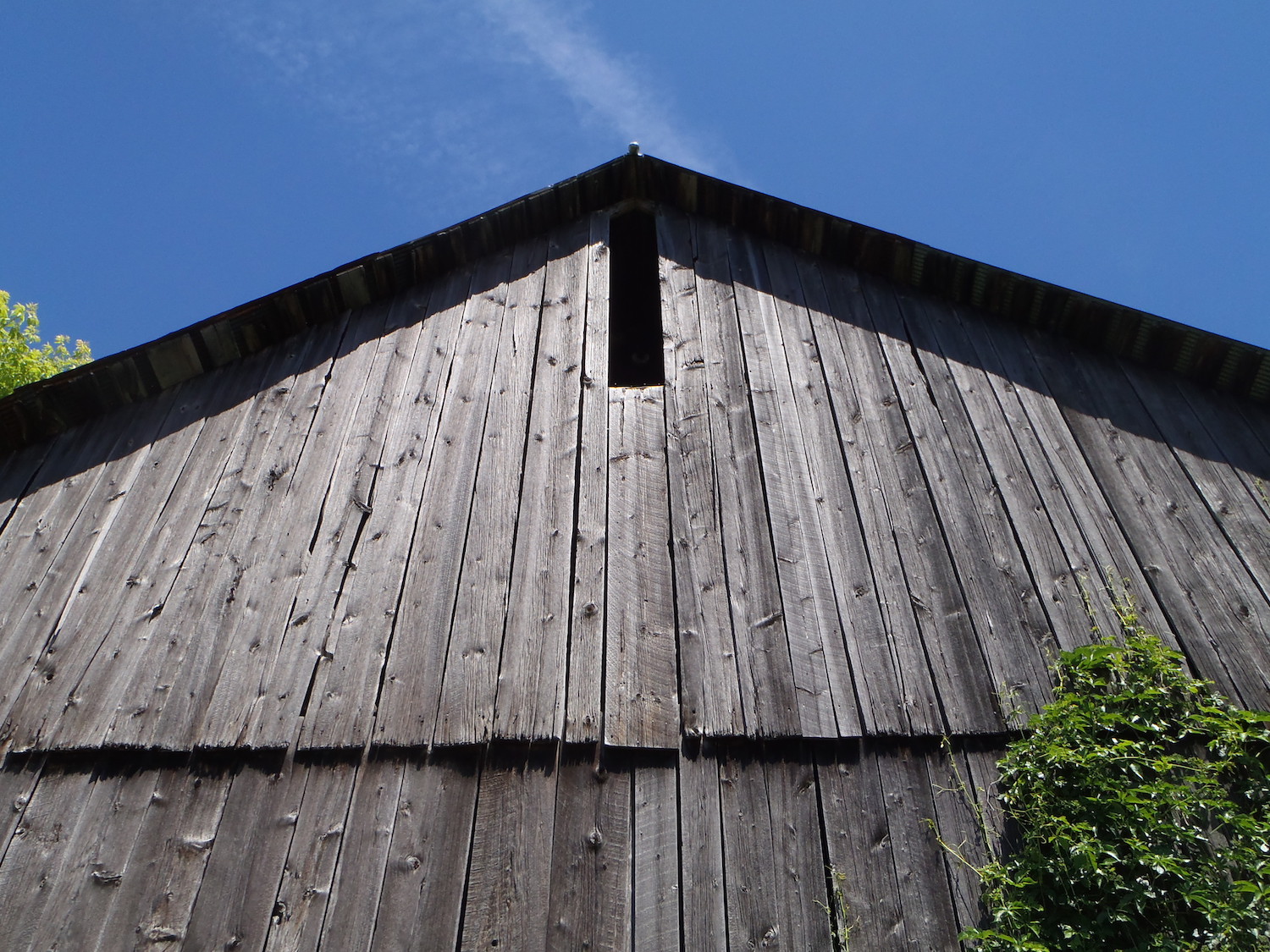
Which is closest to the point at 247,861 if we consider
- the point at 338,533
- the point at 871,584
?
the point at 338,533

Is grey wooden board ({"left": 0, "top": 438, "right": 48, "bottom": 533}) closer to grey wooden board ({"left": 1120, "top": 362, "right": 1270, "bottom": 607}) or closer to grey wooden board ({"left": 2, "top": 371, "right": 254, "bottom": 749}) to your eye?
grey wooden board ({"left": 2, "top": 371, "right": 254, "bottom": 749})

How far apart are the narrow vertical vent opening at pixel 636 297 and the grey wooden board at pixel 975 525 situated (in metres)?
1.71

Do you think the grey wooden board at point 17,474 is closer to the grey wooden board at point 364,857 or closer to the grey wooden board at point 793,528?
the grey wooden board at point 364,857

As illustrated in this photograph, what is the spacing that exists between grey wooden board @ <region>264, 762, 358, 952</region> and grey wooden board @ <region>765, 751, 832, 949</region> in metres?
1.43

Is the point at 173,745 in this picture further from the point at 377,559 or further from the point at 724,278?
the point at 724,278

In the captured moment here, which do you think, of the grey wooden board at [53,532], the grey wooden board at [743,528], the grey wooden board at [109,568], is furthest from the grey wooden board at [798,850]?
the grey wooden board at [53,532]

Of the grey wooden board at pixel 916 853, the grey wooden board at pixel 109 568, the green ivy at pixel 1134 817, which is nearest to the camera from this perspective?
the green ivy at pixel 1134 817

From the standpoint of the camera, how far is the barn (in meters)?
3.08

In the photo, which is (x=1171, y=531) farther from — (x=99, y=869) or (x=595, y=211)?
(x=99, y=869)

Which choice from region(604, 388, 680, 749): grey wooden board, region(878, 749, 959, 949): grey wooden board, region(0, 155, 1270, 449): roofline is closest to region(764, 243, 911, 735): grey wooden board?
region(878, 749, 959, 949): grey wooden board

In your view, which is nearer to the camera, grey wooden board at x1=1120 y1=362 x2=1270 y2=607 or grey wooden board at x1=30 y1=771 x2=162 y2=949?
grey wooden board at x1=30 y1=771 x2=162 y2=949

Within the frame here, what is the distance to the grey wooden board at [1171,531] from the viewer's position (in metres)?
3.63

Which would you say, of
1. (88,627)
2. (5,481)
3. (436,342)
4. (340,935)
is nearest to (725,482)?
(436,342)

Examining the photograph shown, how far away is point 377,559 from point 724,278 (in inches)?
112
